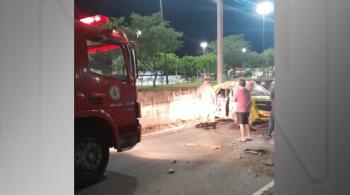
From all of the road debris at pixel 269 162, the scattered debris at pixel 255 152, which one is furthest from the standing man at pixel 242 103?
the road debris at pixel 269 162

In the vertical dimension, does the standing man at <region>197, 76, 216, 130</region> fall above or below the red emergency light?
below

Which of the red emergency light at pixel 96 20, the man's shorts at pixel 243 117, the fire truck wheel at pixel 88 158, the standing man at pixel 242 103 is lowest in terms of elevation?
the fire truck wheel at pixel 88 158

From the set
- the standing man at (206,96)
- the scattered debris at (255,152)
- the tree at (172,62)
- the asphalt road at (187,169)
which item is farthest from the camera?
the tree at (172,62)

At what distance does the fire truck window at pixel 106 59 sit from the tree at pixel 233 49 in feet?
35.6

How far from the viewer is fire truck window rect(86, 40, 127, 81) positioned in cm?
385

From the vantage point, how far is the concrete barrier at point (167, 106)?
297 inches

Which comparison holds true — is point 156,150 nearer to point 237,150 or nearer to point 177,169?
point 177,169

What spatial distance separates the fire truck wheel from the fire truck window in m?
0.89

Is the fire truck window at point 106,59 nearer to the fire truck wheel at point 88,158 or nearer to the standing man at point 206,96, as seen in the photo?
the fire truck wheel at point 88,158

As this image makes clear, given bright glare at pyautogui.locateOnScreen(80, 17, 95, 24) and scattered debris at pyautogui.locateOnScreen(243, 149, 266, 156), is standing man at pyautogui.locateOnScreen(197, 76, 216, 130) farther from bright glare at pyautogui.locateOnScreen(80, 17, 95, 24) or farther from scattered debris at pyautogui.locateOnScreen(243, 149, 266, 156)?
bright glare at pyautogui.locateOnScreen(80, 17, 95, 24)

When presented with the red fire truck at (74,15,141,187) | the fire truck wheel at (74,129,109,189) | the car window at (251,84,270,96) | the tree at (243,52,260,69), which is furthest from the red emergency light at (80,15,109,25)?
the tree at (243,52,260,69)
